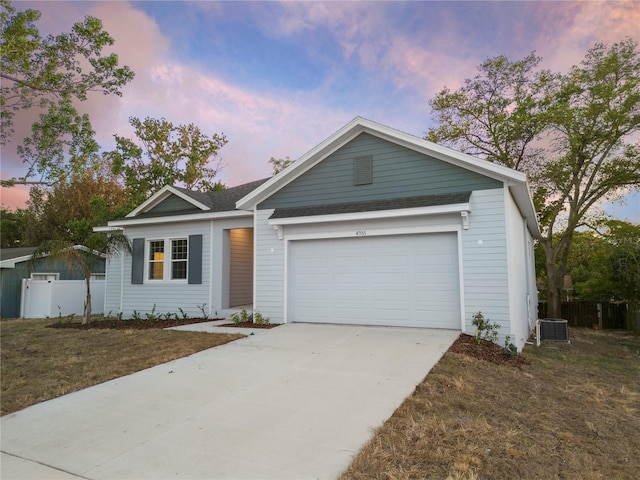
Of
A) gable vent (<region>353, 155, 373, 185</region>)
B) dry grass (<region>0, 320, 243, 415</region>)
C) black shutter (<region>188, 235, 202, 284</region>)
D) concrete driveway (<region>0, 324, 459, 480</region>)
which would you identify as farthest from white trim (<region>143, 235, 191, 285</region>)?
concrete driveway (<region>0, 324, 459, 480</region>)

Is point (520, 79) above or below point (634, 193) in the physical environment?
above

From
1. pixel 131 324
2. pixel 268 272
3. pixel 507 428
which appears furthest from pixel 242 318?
pixel 507 428

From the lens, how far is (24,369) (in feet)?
21.9

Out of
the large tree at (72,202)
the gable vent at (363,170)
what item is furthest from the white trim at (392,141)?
the large tree at (72,202)

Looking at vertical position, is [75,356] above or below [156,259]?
below

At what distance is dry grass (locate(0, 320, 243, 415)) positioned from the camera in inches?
219

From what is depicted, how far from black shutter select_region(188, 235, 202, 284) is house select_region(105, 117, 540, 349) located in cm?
5

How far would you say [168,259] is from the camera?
42.4 ft

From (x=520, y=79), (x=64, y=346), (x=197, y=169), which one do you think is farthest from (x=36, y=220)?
(x=520, y=79)

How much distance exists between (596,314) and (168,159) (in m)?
26.2

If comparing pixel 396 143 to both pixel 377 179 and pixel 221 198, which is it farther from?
pixel 221 198

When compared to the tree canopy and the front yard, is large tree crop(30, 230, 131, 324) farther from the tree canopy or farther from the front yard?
the tree canopy

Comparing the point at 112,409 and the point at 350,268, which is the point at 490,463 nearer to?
the point at 112,409

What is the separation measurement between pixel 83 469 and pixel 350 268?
6966 mm
